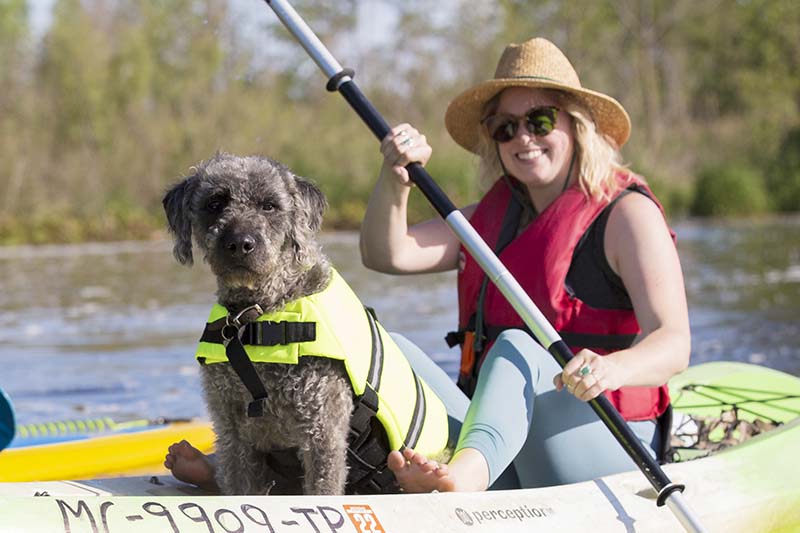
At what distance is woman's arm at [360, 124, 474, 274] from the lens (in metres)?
3.44

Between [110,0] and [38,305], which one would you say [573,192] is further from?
[110,0]

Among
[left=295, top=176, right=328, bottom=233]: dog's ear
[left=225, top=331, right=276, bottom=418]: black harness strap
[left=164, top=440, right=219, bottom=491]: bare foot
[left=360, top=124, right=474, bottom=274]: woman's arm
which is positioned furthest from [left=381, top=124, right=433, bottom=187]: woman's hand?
[left=164, top=440, right=219, bottom=491]: bare foot

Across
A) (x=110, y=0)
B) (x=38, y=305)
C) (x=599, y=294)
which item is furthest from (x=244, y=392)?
(x=110, y=0)

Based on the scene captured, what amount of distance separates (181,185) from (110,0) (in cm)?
3155

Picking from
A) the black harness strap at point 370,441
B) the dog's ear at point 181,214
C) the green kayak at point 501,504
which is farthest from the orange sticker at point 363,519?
the dog's ear at point 181,214

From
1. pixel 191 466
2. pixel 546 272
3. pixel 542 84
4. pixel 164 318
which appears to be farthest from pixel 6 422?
pixel 164 318

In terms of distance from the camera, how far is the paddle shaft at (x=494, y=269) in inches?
121

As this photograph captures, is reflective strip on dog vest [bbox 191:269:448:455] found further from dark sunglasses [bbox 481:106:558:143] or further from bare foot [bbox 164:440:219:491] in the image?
dark sunglasses [bbox 481:106:558:143]

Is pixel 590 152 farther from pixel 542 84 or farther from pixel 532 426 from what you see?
pixel 532 426

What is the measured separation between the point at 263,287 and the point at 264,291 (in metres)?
0.01

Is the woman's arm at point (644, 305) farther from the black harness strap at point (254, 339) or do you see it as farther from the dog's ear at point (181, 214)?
the dog's ear at point (181, 214)

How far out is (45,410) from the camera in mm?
6902

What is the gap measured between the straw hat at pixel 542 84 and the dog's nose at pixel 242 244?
133 cm

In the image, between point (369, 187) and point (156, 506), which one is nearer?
point (156, 506)
